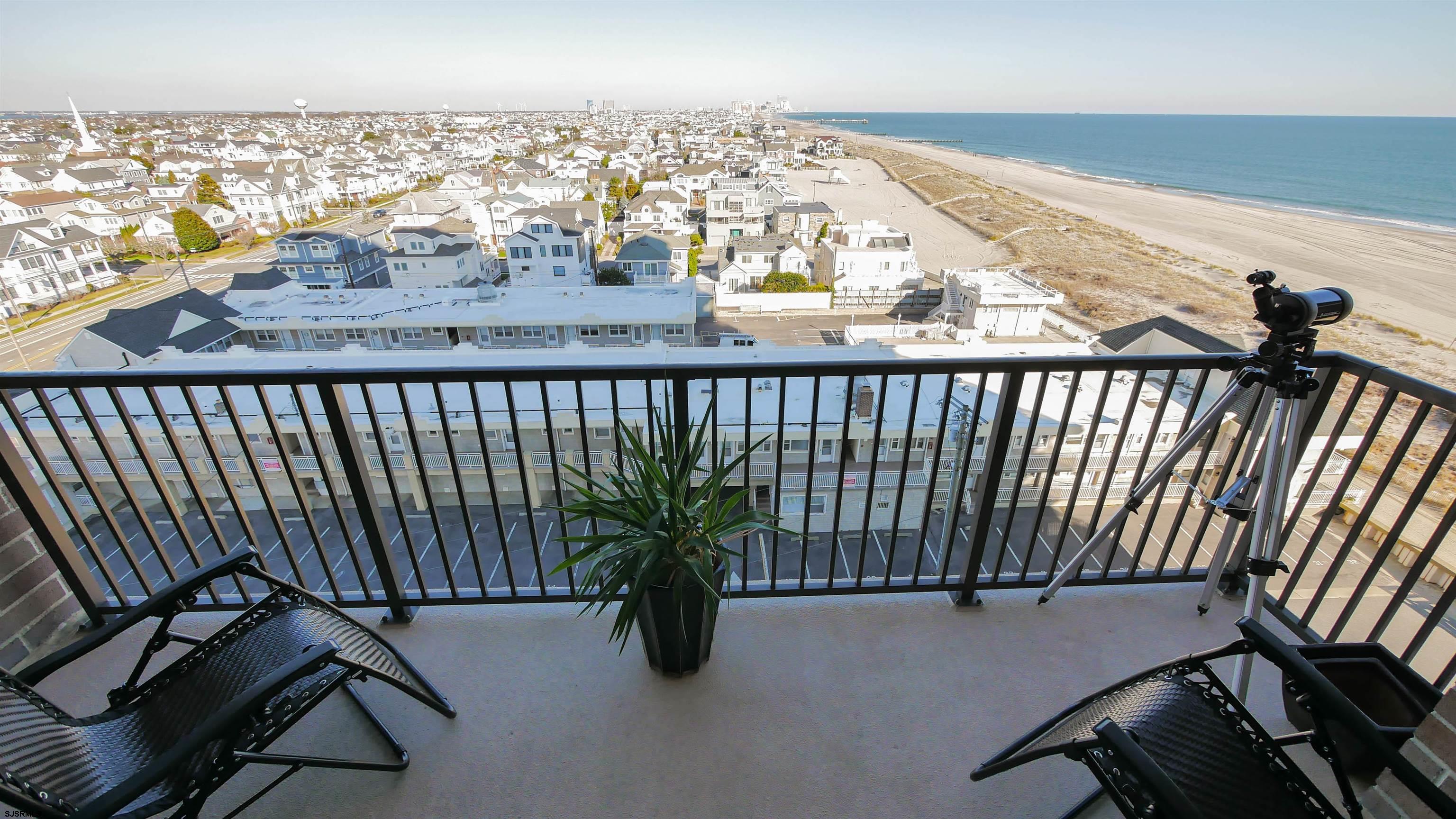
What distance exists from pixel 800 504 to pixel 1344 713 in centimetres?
811

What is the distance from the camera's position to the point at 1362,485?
10891mm

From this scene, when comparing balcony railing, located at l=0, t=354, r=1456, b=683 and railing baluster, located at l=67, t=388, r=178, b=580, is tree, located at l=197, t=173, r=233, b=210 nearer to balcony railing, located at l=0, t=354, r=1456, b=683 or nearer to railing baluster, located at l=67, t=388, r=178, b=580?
balcony railing, located at l=0, t=354, r=1456, b=683

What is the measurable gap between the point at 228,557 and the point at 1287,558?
456 inches

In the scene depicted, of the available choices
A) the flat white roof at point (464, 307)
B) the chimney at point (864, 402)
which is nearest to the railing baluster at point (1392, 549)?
the chimney at point (864, 402)

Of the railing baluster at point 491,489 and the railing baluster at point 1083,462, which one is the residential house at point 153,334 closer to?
the railing baluster at point 491,489

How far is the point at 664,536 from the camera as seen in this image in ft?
5.08

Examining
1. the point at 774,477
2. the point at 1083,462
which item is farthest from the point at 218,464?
the point at 1083,462

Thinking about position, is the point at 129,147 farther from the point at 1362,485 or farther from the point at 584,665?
the point at 1362,485

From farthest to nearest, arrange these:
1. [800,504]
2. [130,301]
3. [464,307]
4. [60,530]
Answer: [130,301]
[464,307]
[800,504]
[60,530]

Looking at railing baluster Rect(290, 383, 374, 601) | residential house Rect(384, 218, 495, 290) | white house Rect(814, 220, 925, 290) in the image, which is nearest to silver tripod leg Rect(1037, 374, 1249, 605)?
railing baluster Rect(290, 383, 374, 601)

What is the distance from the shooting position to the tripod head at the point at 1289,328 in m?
1.50

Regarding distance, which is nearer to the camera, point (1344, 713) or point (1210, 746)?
point (1344, 713)

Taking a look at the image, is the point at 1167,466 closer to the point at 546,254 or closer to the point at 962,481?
the point at 962,481

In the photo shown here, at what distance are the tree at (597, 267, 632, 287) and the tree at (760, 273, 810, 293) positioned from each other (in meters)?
5.48
